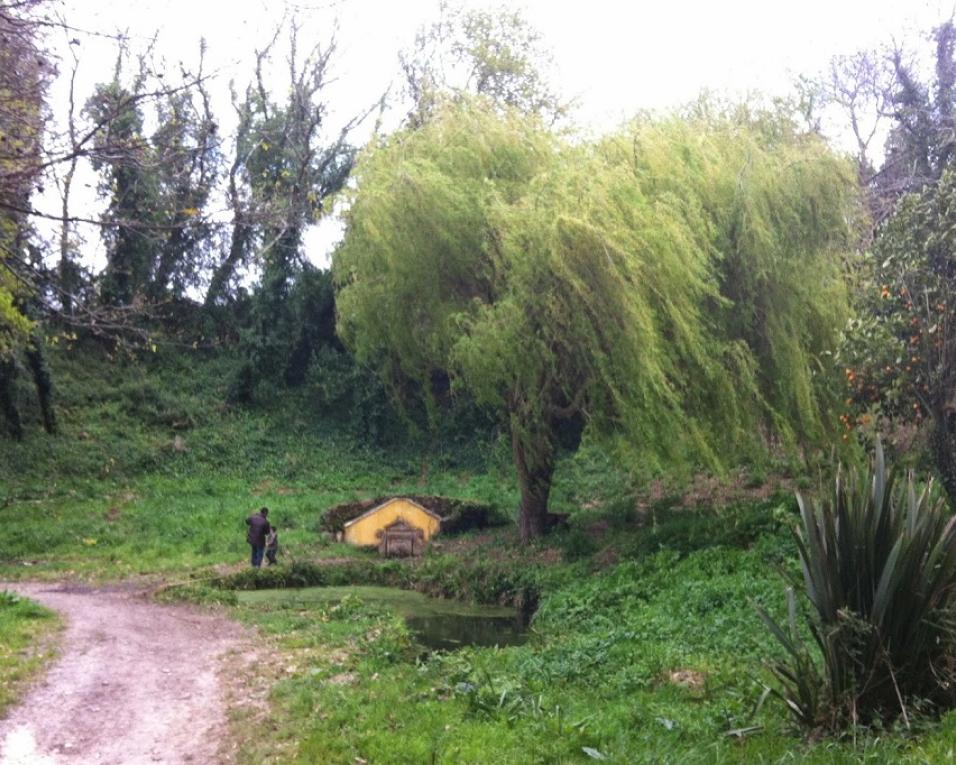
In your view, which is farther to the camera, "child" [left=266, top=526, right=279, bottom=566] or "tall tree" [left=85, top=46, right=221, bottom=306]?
"child" [left=266, top=526, right=279, bottom=566]

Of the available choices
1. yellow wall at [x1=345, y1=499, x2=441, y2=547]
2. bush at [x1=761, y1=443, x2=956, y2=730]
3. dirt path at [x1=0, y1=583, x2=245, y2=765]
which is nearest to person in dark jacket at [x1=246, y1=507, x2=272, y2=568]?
yellow wall at [x1=345, y1=499, x2=441, y2=547]

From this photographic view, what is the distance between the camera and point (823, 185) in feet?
51.6

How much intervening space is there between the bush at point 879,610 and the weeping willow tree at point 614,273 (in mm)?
8160

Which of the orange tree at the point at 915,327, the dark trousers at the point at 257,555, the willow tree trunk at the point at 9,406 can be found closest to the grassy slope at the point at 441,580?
the willow tree trunk at the point at 9,406

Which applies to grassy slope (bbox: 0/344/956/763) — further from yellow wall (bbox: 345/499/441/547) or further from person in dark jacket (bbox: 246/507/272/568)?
person in dark jacket (bbox: 246/507/272/568)

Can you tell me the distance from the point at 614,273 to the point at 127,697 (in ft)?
29.3

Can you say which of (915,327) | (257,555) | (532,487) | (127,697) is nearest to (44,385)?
(257,555)

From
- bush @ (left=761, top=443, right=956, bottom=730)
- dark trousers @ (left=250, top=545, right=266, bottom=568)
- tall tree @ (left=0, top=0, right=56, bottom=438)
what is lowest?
dark trousers @ (left=250, top=545, right=266, bottom=568)

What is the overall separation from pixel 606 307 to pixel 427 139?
529cm

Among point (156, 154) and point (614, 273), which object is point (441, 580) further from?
point (156, 154)

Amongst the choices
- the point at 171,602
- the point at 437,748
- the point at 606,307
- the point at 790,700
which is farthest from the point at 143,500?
the point at 790,700

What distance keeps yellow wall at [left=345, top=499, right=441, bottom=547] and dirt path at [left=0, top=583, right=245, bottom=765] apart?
8170 millimetres

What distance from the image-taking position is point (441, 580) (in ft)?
→ 54.2

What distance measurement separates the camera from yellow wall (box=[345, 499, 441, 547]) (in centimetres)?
2028
